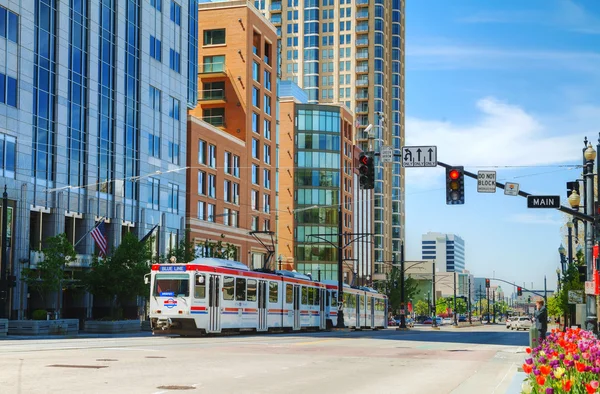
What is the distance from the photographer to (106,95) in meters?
63.6

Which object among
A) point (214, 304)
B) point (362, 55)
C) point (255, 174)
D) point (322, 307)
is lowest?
point (322, 307)

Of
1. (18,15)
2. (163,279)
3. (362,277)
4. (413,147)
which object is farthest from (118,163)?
(362,277)

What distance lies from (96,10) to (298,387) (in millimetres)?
52412

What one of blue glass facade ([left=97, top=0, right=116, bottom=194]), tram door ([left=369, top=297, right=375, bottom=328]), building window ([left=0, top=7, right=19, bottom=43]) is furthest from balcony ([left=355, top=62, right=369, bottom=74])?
building window ([left=0, top=7, right=19, bottom=43])

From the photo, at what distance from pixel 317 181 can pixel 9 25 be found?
79.5m

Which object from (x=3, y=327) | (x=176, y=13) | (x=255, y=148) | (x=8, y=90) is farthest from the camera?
(x=255, y=148)

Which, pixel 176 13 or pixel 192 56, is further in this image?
pixel 192 56

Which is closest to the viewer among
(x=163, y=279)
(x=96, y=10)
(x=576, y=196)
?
(x=576, y=196)

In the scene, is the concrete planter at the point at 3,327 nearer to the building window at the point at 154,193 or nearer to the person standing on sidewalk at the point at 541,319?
the person standing on sidewalk at the point at 541,319

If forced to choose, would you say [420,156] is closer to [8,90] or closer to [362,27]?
[8,90]

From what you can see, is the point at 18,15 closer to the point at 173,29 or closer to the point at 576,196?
the point at 173,29

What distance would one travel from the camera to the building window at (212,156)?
82.1 m

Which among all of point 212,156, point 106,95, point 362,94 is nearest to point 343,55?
point 362,94

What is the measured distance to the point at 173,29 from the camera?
75188mm
